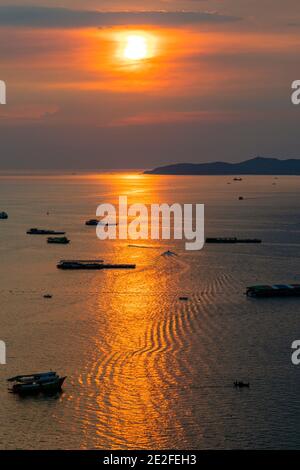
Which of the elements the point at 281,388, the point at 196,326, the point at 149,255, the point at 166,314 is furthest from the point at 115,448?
the point at 149,255

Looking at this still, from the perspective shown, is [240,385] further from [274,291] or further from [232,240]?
[232,240]

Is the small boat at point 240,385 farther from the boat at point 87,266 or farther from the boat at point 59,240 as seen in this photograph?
the boat at point 59,240

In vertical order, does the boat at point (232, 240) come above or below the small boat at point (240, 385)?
above

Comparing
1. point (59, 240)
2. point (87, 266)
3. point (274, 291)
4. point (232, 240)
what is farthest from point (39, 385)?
point (232, 240)

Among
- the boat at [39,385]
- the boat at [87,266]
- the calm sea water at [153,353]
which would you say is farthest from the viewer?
the boat at [87,266]

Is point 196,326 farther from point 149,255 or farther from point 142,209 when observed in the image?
point 142,209

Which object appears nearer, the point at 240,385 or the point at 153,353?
the point at 240,385

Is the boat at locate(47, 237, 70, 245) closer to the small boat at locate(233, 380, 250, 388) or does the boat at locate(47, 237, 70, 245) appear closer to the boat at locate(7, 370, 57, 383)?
the boat at locate(7, 370, 57, 383)

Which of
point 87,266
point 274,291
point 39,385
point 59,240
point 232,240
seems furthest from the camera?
point 59,240

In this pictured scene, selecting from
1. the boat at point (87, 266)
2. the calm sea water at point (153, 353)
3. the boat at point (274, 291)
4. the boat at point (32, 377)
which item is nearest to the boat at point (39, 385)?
the boat at point (32, 377)
